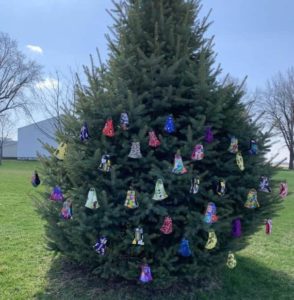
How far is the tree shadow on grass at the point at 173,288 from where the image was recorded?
3965mm

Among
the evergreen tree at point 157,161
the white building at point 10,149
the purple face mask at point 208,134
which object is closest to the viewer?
the evergreen tree at point 157,161

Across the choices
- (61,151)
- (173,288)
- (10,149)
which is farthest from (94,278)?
(10,149)

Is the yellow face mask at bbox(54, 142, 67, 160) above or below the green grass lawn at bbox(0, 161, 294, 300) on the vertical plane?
above

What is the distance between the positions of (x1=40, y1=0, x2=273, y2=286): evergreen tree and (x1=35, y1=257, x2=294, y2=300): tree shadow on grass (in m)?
0.17

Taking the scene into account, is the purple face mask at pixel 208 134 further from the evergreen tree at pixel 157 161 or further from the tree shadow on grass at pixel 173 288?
the tree shadow on grass at pixel 173 288

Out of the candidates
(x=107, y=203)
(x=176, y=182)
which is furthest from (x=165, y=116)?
(x=107, y=203)

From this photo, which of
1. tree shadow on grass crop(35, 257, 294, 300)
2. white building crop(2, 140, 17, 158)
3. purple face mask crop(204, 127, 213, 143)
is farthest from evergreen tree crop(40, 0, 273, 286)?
white building crop(2, 140, 17, 158)

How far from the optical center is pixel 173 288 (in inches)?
161

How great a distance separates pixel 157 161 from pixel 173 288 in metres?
1.42

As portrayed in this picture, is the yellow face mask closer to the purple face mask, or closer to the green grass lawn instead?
the green grass lawn

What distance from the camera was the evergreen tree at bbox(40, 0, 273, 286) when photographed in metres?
3.72

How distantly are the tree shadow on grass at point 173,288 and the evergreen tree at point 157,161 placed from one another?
0.17 m

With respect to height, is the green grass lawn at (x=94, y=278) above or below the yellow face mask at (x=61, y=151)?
below

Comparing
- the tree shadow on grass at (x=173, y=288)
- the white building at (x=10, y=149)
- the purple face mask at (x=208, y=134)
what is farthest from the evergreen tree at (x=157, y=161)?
the white building at (x=10, y=149)
